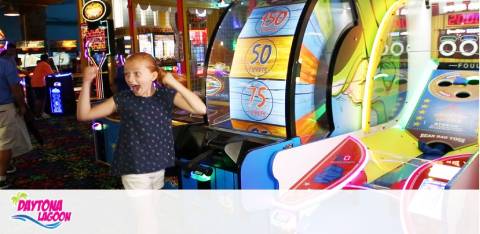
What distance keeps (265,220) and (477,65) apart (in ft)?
6.68

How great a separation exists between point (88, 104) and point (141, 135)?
312 millimetres

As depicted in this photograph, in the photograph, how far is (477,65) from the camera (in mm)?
3383

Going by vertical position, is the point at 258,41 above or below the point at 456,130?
above

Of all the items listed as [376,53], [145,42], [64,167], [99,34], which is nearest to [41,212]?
[64,167]

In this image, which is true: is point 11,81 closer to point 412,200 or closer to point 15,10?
point 412,200

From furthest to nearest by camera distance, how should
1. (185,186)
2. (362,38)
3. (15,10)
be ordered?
1. (15,10)
2. (362,38)
3. (185,186)

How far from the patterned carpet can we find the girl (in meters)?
1.07

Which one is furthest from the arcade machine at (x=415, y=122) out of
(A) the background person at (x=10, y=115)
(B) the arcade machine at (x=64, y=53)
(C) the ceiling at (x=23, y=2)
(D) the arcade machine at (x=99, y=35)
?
(B) the arcade machine at (x=64, y=53)

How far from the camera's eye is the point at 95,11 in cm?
652

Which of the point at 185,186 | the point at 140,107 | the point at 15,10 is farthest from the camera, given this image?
the point at 15,10

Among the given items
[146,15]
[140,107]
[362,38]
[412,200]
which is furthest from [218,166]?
[146,15]

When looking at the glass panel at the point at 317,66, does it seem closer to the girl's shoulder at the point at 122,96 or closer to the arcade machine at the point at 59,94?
the girl's shoulder at the point at 122,96

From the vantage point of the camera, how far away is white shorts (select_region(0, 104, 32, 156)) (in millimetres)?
4172

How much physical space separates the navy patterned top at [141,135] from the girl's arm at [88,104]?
0.19 ft
